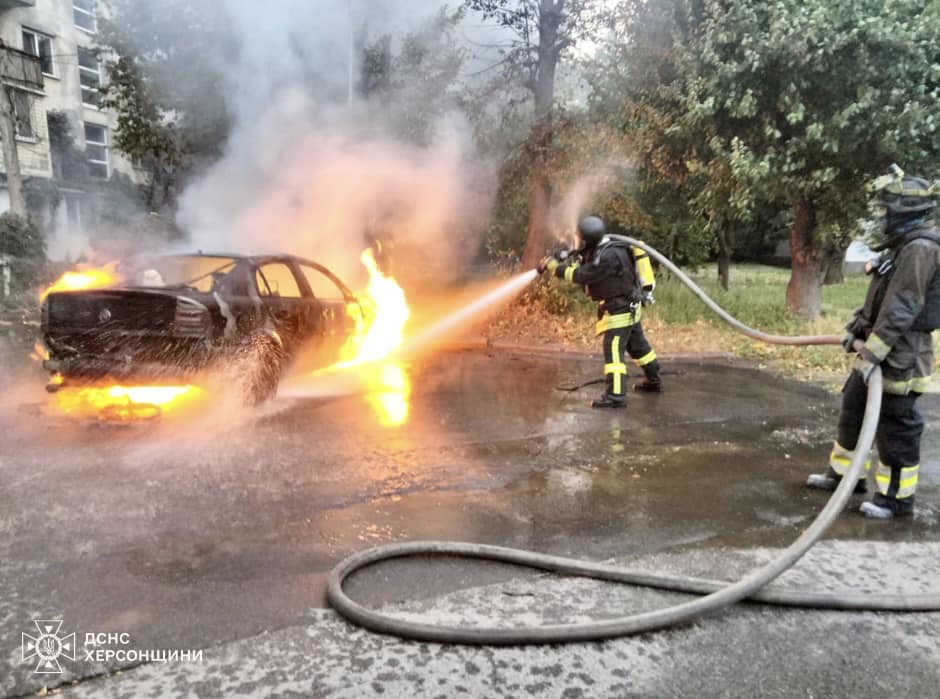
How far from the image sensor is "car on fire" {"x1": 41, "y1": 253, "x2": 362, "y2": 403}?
514cm

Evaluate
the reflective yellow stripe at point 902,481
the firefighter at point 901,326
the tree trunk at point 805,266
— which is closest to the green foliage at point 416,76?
the tree trunk at point 805,266

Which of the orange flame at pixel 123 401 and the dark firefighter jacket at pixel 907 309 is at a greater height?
the dark firefighter jacket at pixel 907 309

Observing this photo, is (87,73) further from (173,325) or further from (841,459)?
(841,459)

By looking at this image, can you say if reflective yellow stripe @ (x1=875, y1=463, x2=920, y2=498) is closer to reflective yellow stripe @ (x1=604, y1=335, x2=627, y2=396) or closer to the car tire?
reflective yellow stripe @ (x1=604, y1=335, x2=627, y2=396)

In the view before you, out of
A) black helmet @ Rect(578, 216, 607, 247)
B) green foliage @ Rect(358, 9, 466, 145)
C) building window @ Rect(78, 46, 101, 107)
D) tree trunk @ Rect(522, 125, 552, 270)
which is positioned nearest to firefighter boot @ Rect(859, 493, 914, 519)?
black helmet @ Rect(578, 216, 607, 247)

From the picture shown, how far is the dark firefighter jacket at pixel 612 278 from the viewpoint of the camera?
6.09m

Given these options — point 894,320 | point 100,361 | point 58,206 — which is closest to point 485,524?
point 894,320

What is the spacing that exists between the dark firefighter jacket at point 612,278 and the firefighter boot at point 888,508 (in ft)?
9.04

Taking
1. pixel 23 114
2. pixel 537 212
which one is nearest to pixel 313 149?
pixel 537 212

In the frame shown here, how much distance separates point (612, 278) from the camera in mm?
6156

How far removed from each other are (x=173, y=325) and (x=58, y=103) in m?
22.8

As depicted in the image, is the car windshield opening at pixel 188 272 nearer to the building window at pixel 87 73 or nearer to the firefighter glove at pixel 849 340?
the firefighter glove at pixel 849 340

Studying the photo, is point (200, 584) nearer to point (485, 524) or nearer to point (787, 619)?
point (485, 524)

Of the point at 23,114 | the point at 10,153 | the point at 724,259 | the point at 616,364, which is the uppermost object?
the point at 23,114
